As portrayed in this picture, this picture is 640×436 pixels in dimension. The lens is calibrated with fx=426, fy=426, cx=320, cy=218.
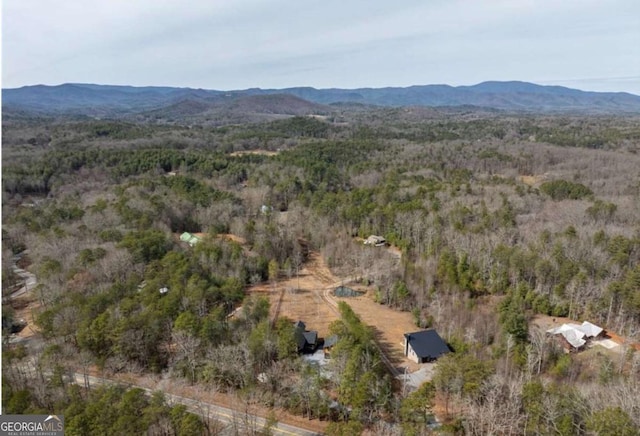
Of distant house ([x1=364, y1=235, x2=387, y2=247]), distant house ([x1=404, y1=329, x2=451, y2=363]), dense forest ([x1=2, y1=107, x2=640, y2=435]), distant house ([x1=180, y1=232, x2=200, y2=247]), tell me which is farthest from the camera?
distant house ([x1=364, y1=235, x2=387, y2=247])

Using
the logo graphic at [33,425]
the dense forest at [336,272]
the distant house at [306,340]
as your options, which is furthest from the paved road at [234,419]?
the distant house at [306,340]

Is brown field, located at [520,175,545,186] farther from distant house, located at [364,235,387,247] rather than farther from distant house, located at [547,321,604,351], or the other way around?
distant house, located at [547,321,604,351]

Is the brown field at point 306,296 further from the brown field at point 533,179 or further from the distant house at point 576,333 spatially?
the brown field at point 533,179

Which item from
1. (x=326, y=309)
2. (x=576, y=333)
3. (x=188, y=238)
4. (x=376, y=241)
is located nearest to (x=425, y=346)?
(x=326, y=309)

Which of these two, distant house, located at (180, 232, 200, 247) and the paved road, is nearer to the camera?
the paved road

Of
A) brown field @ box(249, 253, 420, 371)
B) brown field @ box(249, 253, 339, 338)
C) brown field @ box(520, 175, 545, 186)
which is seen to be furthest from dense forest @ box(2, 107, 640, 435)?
brown field @ box(249, 253, 339, 338)

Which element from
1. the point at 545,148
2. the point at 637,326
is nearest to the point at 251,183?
the point at 637,326
